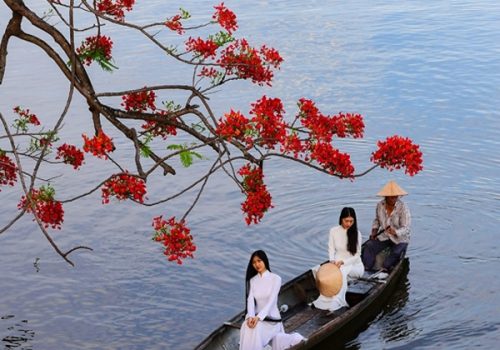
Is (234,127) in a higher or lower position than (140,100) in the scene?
lower

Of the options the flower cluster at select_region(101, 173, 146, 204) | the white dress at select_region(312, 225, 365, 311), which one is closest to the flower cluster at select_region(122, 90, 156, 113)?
the flower cluster at select_region(101, 173, 146, 204)

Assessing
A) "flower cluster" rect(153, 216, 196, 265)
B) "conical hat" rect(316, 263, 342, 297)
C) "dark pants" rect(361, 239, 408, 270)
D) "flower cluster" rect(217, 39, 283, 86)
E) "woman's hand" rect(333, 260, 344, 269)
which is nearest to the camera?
"flower cluster" rect(153, 216, 196, 265)

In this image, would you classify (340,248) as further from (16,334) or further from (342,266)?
(16,334)

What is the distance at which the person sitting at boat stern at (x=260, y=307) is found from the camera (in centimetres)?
1116

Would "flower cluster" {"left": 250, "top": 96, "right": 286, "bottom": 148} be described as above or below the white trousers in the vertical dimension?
above

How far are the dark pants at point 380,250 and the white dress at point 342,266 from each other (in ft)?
1.88

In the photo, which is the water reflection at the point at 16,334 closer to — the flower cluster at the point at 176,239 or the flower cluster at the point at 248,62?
the flower cluster at the point at 176,239

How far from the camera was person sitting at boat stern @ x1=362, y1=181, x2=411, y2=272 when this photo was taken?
574 inches

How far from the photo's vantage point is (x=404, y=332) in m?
13.4

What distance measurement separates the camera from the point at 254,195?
Answer: 929cm

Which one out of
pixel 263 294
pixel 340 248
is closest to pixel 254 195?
pixel 263 294

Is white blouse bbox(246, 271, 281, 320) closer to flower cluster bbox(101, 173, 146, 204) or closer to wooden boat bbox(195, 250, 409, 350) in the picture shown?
wooden boat bbox(195, 250, 409, 350)

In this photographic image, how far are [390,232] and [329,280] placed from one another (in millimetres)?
1978

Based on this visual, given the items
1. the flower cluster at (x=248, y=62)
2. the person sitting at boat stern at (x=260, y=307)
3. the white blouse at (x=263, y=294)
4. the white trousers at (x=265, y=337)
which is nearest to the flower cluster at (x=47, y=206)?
the flower cluster at (x=248, y=62)
